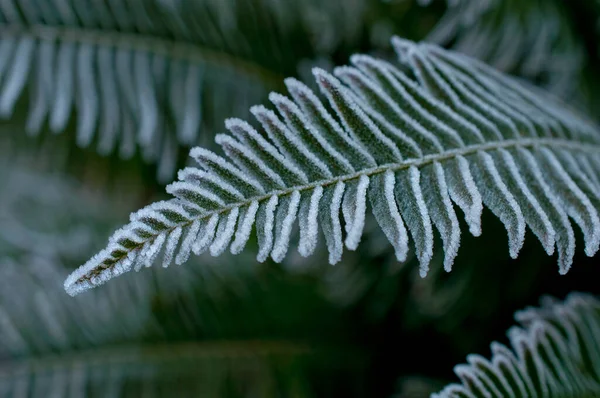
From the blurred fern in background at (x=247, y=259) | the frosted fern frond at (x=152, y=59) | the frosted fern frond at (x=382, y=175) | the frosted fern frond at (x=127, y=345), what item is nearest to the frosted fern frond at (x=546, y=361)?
the blurred fern in background at (x=247, y=259)

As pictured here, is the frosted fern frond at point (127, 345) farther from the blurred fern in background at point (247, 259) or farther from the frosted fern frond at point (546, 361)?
the frosted fern frond at point (546, 361)

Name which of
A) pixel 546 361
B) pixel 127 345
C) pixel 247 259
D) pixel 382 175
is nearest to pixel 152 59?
pixel 247 259

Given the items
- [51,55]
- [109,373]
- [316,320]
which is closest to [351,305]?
[316,320]

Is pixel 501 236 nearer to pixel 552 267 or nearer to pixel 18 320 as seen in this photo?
pixel 552 267

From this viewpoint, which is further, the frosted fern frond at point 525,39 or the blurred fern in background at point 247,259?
the frosted fern frond at point 525,39

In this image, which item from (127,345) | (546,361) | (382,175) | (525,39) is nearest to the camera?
(382,175)

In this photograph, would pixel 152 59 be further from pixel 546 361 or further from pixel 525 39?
pixel 546 361

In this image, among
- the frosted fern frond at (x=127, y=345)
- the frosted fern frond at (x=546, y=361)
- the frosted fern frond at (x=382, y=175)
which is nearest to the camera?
the frosted fern frond at (x=382, y=175)
